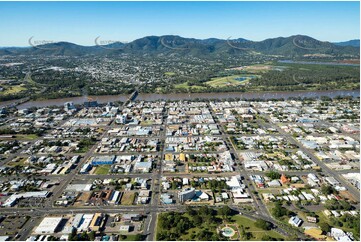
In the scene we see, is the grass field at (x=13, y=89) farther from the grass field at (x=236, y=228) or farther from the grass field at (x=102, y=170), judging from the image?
the grass field at (x=236, y=228)

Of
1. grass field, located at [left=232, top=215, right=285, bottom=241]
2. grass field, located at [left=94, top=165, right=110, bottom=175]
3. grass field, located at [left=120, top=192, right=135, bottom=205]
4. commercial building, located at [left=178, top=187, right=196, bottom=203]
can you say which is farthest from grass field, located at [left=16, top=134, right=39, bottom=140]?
grass field, located at [left=232, top=215, right=285, bottom=241]

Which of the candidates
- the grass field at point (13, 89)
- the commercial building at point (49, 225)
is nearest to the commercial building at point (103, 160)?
the commercial building at point (49, 225)

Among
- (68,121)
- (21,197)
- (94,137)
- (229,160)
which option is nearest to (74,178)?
(21,197)

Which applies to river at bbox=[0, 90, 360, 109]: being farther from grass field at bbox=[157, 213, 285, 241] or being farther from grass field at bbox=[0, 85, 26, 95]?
grass field at bbox=[157, 213, 285, 241]

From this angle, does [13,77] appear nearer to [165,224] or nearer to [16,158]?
[16,158]

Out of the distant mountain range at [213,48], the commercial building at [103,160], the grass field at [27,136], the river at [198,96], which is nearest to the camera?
the commercial building at [103,160]

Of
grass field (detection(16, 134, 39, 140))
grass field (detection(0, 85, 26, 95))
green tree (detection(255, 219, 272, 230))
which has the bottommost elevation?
grass field (detection(16, 134, 39, 140))
